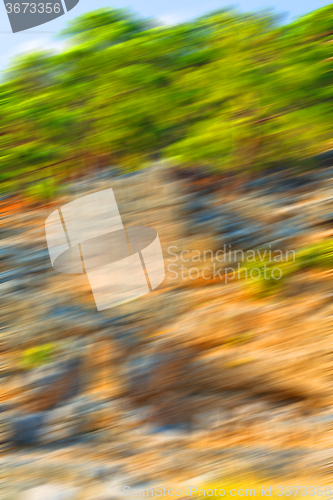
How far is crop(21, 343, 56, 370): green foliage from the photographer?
2.90 meters

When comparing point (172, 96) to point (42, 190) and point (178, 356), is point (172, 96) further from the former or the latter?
point (178, 356)

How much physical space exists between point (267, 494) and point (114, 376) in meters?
1.15

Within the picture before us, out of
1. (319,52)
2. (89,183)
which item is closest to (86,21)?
(89,183)

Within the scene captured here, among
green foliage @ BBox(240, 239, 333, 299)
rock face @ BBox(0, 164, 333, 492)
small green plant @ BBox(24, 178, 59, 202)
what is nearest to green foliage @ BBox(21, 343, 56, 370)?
rock face @ BBox(0, 164, 333, 492)

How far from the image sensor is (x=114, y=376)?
9.23 ft

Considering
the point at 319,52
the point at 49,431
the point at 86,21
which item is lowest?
the point at 49,431

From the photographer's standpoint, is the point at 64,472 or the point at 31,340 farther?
the point at 31,340

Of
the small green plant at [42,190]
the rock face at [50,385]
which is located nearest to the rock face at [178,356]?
the rock face at [50,385]

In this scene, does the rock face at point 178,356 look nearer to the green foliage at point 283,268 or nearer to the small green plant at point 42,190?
the green foliage at point 283,268

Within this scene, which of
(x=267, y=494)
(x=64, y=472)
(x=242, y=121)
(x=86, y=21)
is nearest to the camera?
(x=267, y=494)

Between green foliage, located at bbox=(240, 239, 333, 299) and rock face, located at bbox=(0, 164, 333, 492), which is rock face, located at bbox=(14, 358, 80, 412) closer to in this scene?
rock face, located at bbox=(0, 164, 333, 492)

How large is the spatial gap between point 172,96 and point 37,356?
2.15m

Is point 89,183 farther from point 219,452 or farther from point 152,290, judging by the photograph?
point 219,452

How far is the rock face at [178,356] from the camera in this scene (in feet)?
8.59
